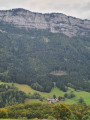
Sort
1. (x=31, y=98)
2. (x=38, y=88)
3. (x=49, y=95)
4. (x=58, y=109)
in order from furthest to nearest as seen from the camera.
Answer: (x=38, y=88)
(x=49, y=95)
(x=31, y=98)
(x=58, y=109)

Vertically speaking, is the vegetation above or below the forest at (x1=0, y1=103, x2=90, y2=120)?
above

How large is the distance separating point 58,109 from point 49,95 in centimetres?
11091

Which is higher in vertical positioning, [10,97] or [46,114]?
[10,97]

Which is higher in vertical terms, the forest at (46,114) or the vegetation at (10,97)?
the vegetation at (10,97)

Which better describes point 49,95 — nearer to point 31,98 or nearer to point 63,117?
point 31,98

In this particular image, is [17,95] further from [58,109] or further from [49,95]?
[58,109]

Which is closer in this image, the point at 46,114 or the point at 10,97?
the point at 46,114

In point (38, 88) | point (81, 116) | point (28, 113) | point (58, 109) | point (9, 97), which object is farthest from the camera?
point (38, 88)

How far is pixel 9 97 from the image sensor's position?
501ft

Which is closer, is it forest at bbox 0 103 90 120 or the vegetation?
forest at bbox 0 103 90 120

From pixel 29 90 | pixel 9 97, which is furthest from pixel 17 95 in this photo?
pixel 29 90

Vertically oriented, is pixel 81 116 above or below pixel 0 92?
below

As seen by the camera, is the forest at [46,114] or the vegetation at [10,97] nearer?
the forest at [46,114]

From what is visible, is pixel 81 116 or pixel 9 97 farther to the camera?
pixel 9 97
